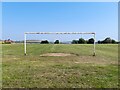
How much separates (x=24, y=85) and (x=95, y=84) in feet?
7.14

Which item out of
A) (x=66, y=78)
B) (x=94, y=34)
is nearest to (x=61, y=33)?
(x=94, y=34)

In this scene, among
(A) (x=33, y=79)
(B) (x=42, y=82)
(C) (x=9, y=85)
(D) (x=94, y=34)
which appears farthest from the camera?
(D) (x=94, y=34)

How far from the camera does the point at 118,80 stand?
8.98 metres

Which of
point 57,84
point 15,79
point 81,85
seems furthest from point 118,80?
point 15,79

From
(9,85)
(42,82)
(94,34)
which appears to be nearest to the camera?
(9,85)

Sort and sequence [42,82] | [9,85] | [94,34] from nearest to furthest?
[9,85]
[42,82]
[94,34]

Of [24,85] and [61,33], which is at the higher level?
[61,33]

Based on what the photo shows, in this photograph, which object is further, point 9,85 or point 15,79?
point 15,79

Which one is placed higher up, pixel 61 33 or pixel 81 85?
pixel 61 33

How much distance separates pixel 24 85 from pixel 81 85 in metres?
1.73

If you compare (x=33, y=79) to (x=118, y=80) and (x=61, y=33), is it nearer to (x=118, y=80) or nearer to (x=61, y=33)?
(x=118, y=80)

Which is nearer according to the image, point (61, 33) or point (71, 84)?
point (71, 84)

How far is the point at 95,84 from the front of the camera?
8102mm

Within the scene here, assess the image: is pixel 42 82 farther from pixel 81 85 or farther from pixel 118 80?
pixel 118 80
